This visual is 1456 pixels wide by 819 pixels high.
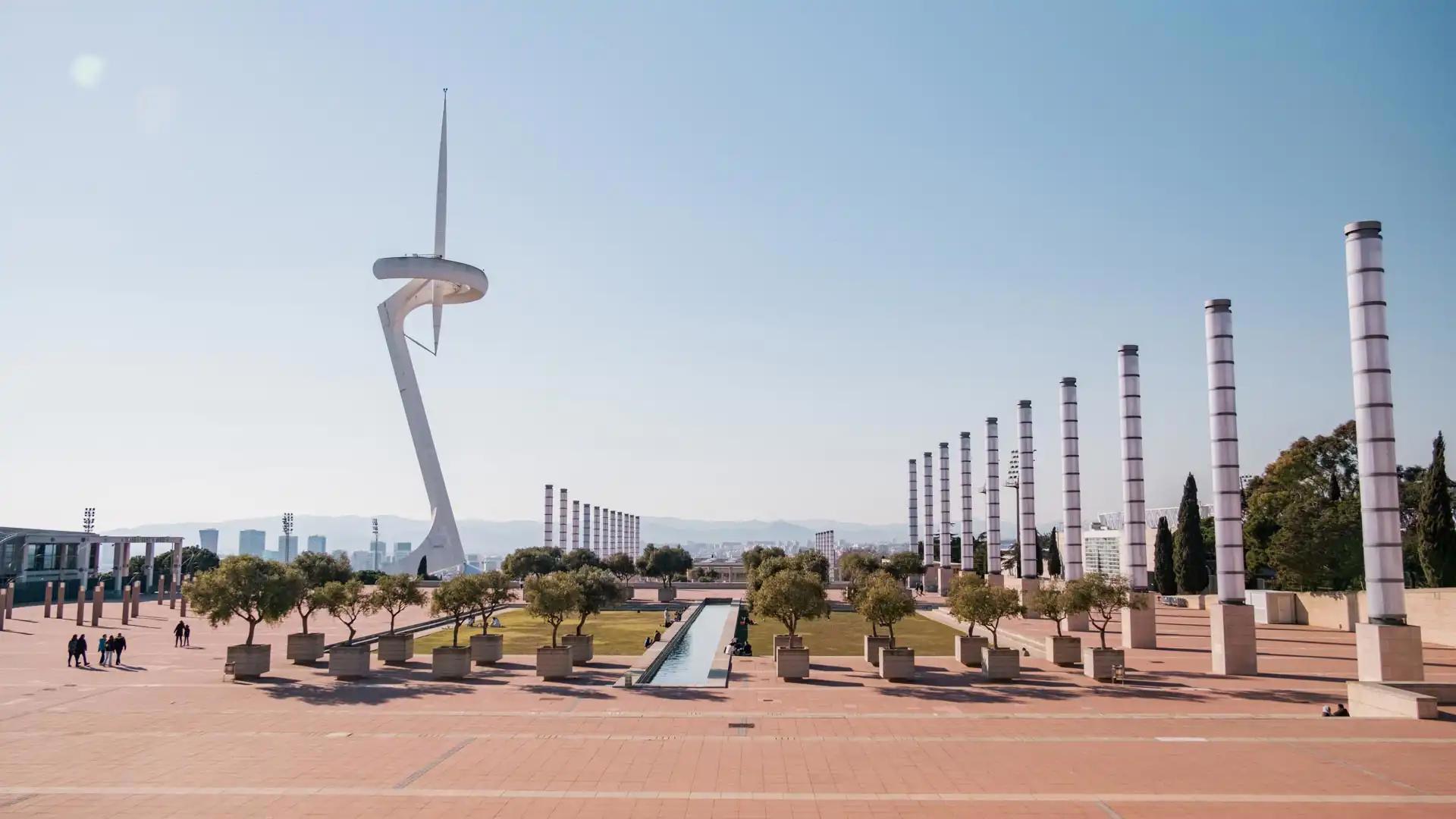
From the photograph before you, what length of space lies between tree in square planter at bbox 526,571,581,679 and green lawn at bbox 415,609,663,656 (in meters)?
5.74

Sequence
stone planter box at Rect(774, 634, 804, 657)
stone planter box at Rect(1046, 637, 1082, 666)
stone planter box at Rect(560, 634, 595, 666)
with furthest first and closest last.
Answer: stone planter box at Rect(560, 634, 595, 666)
stone planter box at Rect(1046, 637, 1082, 666)
stone planter box at Rect(774, 634, 804, 657)

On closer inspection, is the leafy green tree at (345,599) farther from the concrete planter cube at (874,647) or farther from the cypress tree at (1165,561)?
the cypress tree at (1165,561)

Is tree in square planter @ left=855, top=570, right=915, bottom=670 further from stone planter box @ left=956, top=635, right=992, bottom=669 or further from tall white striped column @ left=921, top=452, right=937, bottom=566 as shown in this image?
tall white striped column @ left=921, top=452, right=937, bottom=566

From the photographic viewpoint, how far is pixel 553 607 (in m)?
29.9

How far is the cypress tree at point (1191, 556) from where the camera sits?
59562 mm

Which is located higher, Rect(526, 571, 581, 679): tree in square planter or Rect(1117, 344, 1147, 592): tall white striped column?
Rect(1117, 344, 1147, 592): tall white striped column

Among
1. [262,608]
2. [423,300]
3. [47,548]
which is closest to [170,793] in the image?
[262,608]

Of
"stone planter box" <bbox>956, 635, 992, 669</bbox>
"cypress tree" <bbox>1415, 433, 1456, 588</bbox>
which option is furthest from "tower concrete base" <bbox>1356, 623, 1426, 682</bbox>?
"cypress tree" <bbox>1415, 433, 1456, 588</bbox>

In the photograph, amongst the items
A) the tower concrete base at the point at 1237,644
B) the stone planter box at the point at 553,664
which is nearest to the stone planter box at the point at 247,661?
the stone planter box at the point at 553,664

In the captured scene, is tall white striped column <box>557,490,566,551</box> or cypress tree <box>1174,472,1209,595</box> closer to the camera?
cypress tree <box>1174,472,1209,595</box>

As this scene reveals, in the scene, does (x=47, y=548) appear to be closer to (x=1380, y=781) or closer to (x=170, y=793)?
(x=170, y=793)

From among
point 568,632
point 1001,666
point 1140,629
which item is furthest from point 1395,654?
point 568,632

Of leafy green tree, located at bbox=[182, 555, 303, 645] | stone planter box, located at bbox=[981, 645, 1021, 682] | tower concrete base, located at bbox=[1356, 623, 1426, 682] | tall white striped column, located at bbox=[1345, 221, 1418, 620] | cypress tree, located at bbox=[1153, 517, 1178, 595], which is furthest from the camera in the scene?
cypress tree, located at bbox=[1153, 517, 1178, 595]

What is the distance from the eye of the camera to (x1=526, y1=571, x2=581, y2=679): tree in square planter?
28.6 m
